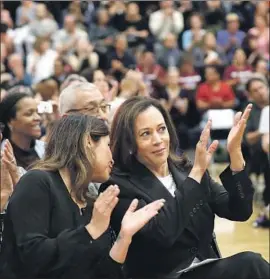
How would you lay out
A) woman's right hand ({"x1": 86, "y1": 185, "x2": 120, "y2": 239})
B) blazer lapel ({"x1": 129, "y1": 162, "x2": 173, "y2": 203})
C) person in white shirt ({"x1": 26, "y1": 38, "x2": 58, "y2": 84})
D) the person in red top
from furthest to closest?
person in white shirt ({"x1": 26, "y1": 38, "x2": 58, "y2": 84}) < the person in red top < blazer lapel ({"x1": 129, "y1": 162, "x2": 173, "y2": 203}) < woman's right hand ({"x1": 86, "y1": 185, "x2": 120, "y2": 239})

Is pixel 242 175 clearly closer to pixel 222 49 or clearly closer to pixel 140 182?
pixel 140 182

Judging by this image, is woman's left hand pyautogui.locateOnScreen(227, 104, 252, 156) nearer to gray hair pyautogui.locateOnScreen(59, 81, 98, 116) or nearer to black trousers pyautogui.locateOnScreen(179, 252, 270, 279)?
black trousers pyautogui.locateOnScreen(179, 252, 270, 279)

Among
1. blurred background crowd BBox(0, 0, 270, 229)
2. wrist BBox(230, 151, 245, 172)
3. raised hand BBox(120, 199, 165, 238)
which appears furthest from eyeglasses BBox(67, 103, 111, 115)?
blurred background crowd BBox(0, 0, 270, 229)

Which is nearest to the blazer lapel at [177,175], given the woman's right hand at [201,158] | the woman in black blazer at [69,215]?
the woman's right hand at [201,158]

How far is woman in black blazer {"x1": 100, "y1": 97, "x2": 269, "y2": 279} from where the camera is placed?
3541 millimetres

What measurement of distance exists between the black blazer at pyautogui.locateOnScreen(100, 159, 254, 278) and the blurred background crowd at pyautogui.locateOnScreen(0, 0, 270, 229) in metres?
4.87

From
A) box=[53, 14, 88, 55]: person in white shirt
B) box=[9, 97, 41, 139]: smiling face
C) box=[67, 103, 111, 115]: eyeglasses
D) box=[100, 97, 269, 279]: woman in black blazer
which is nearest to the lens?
box=[100, 97, 269, 279]: woman in black blazer

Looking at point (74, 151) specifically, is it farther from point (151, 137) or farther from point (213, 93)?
point (213, 93)

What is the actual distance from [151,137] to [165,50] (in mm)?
10084

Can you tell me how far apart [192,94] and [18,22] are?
4.68 meters

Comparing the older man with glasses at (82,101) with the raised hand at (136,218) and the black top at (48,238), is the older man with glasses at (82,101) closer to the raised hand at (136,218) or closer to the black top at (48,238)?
the black top at (48,238)

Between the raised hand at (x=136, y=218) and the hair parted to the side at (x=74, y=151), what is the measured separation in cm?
25

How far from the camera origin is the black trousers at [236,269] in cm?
344

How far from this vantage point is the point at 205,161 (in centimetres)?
357
